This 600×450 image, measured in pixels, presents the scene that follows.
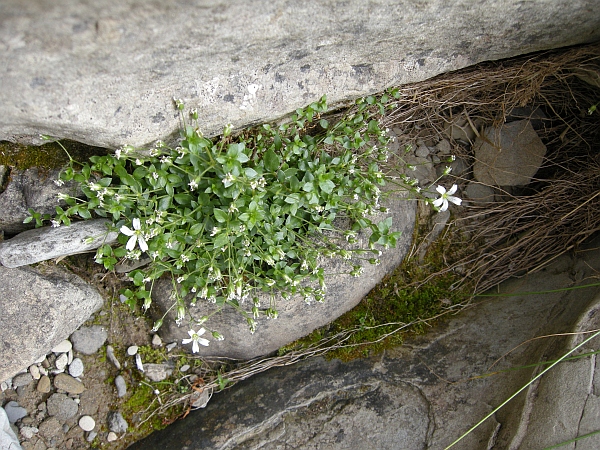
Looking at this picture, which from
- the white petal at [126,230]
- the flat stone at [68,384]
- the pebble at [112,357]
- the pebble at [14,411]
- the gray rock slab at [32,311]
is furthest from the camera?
the pebble at [112,357]

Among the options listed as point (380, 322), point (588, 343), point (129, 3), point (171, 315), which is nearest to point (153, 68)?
point (129, 3)

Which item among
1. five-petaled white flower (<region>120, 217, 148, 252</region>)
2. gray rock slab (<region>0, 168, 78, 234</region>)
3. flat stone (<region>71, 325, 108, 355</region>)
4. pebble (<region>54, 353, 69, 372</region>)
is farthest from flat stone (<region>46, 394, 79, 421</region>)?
five-petaled white flower (<region>120, 217, 148, 252</region>)

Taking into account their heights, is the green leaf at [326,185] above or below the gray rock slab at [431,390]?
above

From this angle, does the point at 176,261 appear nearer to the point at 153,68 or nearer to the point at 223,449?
the point at 153,68

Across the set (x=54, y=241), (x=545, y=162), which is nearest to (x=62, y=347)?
(x=54, y=241)

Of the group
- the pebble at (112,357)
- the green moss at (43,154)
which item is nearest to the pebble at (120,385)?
the pebble at (112,357)

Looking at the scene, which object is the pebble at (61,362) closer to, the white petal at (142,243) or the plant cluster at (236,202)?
the plant cluster at (236,202)

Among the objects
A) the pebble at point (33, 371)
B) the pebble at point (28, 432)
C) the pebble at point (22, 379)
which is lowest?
the pebble at point (28, 432)
